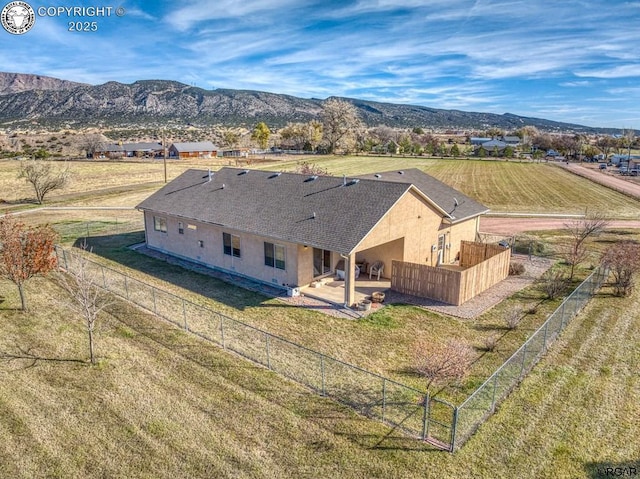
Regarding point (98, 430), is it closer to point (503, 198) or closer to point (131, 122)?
point (503, 198)

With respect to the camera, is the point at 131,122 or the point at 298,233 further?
the point at 131,122

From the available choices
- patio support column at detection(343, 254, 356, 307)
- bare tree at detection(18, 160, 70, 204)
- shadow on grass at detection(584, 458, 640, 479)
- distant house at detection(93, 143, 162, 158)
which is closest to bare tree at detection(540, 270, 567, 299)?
patio support column at detection(343, 254, 356, 307)

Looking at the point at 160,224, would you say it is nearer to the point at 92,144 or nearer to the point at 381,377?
the point at 381,377

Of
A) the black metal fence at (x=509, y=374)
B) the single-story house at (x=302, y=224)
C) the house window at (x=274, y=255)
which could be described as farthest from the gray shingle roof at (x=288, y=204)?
the black metal fence at (x=509, y=374)

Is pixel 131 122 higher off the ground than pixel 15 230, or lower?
higher

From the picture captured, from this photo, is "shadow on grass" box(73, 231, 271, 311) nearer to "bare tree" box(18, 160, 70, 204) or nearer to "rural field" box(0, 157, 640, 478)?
"rural field" box(0, 157, 640, 478)

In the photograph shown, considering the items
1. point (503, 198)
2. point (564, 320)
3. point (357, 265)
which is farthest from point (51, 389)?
point (503, 198)

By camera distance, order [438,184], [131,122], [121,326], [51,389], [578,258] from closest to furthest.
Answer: [51,389] → [121,326] → [578,258] → [438,184] → [131,122]
